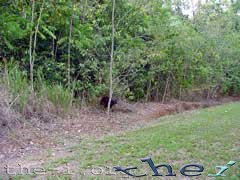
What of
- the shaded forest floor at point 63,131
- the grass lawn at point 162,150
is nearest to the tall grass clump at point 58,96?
the shaded forest floor at point 63,131

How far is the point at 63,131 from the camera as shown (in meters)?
6.93

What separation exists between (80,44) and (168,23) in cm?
400

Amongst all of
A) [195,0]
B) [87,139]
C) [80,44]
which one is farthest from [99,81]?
[195,0]

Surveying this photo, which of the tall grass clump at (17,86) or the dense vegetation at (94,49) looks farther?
the dense vegetation at (94,49)

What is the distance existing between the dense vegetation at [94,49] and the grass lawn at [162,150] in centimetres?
247

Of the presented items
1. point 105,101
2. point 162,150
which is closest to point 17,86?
point 105,101

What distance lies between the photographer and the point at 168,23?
1173cm

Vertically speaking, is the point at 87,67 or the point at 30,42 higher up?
the point at 30,42

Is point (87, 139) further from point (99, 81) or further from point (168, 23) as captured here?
point (168, 23)

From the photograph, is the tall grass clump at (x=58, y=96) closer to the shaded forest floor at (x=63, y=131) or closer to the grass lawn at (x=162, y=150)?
the shaded forest floor at (x=63, y=131)

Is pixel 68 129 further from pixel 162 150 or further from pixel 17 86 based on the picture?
pixel 162 150

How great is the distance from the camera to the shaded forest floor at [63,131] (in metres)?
5.44

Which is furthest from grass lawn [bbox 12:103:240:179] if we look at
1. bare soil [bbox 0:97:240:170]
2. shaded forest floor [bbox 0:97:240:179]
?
bare soil [bbox 0:97:240:170]

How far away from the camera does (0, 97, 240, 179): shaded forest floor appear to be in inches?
214
